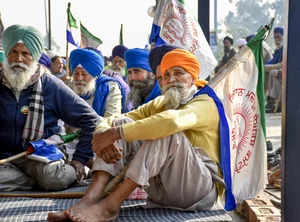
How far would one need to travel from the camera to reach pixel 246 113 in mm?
4660

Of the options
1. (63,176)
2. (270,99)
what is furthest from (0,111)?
(270,99)

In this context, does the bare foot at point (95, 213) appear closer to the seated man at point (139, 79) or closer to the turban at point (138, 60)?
the seated man at point (139, 79)

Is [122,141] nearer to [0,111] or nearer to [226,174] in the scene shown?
[226,174]

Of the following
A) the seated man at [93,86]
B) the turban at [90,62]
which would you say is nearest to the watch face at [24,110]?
the seated man at [93,86]

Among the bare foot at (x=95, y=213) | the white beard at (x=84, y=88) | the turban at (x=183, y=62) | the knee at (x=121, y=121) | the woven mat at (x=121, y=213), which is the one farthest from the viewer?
the white beard at (x=84, y=88)

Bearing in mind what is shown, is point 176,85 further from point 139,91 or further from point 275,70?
point 275,70

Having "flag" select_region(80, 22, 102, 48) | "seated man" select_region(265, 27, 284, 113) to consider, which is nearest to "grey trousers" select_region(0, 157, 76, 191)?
"flag" select_region(80, 22, 102, 48)

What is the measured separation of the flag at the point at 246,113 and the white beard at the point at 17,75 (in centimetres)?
168

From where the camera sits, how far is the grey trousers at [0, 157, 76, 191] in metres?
5.21

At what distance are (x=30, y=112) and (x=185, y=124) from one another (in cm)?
172

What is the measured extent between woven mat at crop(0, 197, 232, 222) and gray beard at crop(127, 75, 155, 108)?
7.11 ft

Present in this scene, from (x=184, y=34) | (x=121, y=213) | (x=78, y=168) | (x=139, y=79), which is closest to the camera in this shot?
(x=121, y=213)

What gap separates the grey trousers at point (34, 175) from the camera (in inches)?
205

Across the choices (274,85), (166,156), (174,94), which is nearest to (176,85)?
(174,94)
